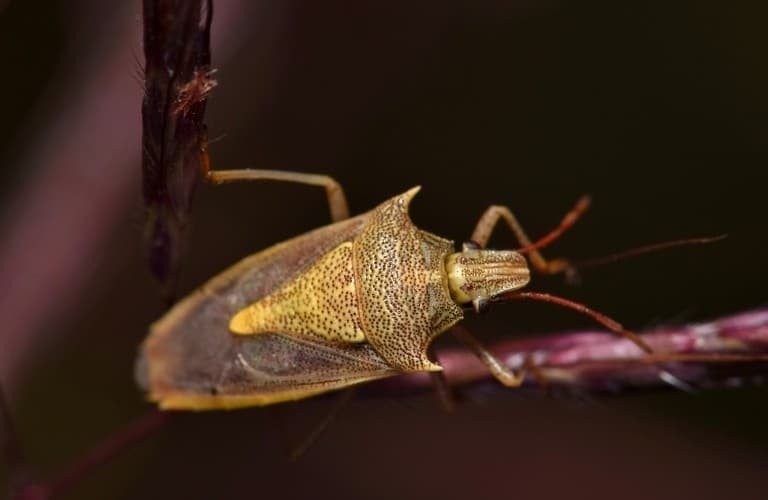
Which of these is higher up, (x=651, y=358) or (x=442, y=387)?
(x=651, y=358)

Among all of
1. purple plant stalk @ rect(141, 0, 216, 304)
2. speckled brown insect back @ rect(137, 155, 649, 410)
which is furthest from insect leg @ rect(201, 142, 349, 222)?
purple plant stalk @ rect(141, 0, 216, 304)

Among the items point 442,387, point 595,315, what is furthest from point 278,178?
point 595,315

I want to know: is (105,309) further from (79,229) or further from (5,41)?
(5,41)

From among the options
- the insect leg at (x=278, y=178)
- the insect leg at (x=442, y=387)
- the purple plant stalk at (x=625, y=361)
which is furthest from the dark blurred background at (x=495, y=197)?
the purple plant stalk at (x=625, y=361)

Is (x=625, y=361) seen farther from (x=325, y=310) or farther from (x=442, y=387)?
(x=325, y=310)

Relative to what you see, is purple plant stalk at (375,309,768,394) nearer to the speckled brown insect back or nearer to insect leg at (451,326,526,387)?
insect leg at (451,326,526,387)

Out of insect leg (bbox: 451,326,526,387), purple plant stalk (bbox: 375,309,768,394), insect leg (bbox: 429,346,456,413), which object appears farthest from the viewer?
insect leg (bbox: 429,346,456,413)
